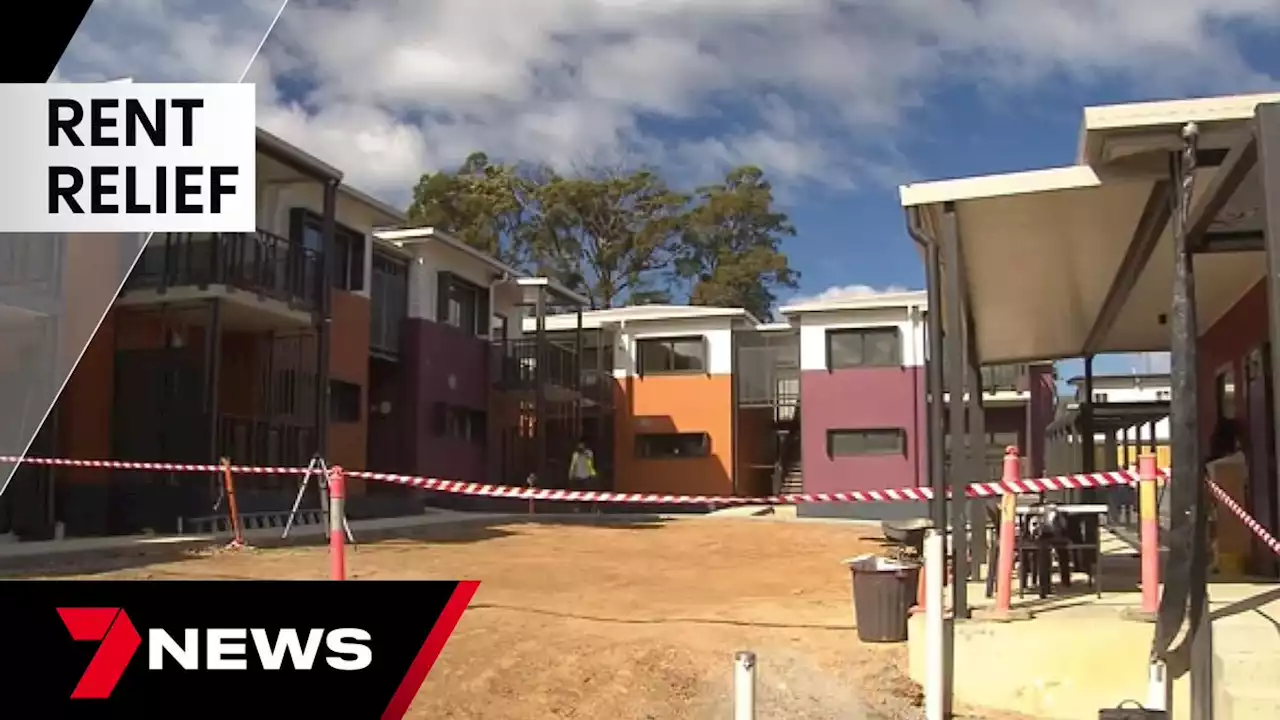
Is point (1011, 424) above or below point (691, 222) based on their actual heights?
below

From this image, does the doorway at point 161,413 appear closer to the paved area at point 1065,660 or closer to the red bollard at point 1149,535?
the paved area at point 1065,660

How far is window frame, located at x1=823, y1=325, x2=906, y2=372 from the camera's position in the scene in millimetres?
28516

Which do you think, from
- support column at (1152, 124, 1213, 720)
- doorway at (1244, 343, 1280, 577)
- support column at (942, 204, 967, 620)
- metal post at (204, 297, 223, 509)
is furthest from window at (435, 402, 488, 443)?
support column at (1152, 124, 1213, 720)

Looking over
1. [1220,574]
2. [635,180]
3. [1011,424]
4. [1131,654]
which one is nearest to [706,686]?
[1131,654]

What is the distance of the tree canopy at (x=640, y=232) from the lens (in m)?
41.2

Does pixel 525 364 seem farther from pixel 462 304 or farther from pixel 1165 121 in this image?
pixel 1165 121

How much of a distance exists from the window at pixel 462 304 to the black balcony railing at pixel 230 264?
22.2 feet

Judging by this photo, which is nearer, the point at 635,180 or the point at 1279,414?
the point at 1279,414

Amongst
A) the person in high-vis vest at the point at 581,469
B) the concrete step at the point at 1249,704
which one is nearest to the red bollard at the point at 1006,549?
the concrete step at the point at 1249,704

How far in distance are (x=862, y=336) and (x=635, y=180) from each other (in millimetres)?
17267

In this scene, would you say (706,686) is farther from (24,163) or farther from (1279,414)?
(24,163)

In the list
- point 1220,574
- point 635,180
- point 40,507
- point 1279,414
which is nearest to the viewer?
point 1279,414

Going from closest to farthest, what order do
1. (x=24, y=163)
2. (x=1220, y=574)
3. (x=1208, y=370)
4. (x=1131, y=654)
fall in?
(x=24, y=163)
(x=1131, y=654)
(x=1220, y=574)
(x=1208, y=370)

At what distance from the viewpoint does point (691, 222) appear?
4500cm
